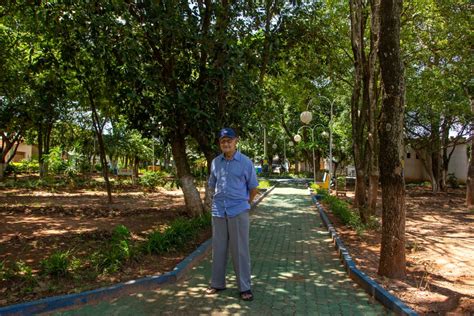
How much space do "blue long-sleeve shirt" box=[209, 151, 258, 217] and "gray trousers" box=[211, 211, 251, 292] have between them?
0.31ft

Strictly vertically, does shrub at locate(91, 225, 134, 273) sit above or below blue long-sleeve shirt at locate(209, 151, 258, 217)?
below

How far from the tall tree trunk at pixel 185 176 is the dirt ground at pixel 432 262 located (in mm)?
3416

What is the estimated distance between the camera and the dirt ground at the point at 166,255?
15.9 ft

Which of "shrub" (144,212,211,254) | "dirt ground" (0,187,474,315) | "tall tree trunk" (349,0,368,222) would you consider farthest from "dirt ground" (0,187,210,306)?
"tall tree trunk" (349,0,368,222)

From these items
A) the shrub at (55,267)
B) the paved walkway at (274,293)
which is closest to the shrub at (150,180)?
the paved walkway at (274,293)

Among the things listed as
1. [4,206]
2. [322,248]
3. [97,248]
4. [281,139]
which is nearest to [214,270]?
[97,248]

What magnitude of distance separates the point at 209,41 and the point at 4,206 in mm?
8353

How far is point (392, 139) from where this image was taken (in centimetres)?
548

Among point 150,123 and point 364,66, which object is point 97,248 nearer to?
point 150,123

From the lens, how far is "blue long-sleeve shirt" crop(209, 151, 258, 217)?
4871mm

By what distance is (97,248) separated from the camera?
7.02 metres

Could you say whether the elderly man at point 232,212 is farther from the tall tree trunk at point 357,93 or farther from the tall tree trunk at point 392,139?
the tall tree trunk at point 357,93

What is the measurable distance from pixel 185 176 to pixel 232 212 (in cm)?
540

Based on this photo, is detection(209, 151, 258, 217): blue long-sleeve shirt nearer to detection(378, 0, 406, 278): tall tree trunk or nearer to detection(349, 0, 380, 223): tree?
detection(378, 0, 406, 278): tall tree trunk
